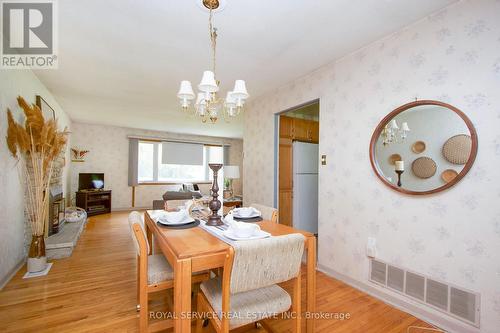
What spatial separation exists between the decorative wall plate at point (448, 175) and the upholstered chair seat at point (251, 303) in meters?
1.47

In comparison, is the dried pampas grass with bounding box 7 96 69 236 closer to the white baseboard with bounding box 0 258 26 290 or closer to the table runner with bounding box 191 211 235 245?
the white baseboard with bounding box 0 258 26 290

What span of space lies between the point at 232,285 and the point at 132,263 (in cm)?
233

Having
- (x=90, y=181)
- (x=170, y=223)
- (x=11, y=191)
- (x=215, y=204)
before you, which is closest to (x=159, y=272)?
(x=170, y=223)

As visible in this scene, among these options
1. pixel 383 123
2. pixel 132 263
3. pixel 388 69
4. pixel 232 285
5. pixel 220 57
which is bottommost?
pixel 132 263

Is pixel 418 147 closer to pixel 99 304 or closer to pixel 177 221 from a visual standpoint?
pixel 177 221

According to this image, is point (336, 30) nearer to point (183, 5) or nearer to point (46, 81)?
point (183, 5)

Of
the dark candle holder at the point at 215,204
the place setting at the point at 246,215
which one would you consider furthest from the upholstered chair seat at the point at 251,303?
the place setting at the point at 246,215

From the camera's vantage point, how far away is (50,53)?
2.43 m

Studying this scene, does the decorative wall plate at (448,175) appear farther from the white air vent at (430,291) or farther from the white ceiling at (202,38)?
the white ceiling at (202,38)

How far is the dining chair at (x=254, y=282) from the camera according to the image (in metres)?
1.06

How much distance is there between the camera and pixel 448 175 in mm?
1670

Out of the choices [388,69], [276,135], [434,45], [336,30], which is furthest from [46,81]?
[434,45]

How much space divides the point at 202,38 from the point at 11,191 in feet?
8.32

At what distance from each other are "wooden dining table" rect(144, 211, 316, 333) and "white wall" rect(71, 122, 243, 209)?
5.75 m
